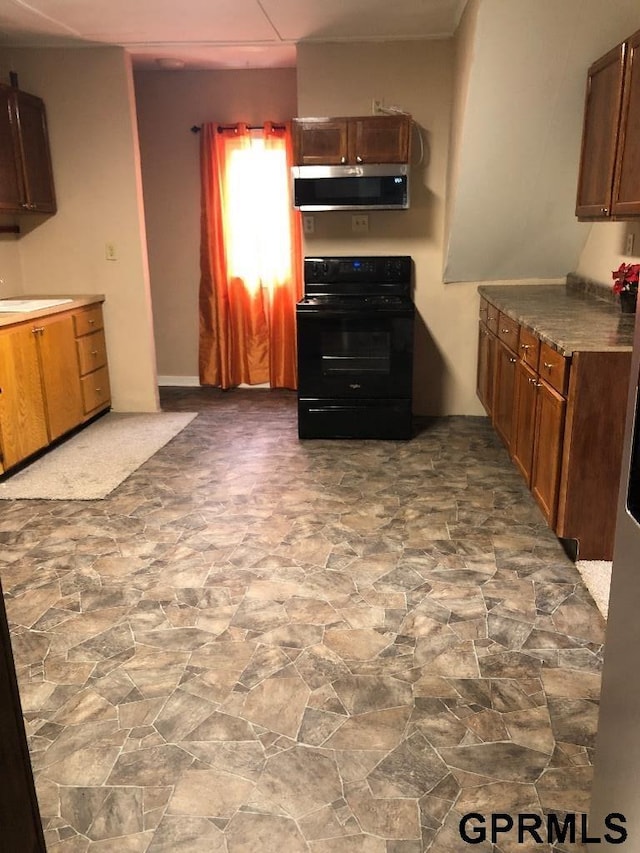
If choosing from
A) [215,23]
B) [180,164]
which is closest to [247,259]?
[180,164]

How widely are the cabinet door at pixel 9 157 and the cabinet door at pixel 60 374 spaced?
2.50 ft

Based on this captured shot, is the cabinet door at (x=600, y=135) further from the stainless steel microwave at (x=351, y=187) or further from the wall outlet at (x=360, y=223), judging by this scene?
the wall outlet at (x=360, y=223)

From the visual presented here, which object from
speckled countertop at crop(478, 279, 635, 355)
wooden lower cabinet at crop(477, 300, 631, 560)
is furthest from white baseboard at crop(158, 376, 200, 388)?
wooden lower cabinet at crop(477, 300, 631, 560)

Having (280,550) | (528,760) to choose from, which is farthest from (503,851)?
(280,550)

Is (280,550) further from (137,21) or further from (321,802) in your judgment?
(137,21)

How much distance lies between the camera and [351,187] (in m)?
4.14

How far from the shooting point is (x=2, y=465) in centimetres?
361

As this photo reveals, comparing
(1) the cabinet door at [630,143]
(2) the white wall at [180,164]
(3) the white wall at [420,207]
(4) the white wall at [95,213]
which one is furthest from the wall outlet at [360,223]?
(1) the cabinet door at [630,143]

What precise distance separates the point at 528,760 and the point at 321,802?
534 millimetres

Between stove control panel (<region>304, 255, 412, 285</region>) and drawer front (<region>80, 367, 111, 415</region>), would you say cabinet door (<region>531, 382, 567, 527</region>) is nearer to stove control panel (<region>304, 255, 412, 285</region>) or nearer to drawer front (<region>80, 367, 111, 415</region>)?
stove control panel (<region>304, 255, 412, 285</region>)

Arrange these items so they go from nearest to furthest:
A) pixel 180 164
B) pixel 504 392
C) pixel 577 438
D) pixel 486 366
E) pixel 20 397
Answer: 1. pixel 577 438
2. pixel 504 392
3. pixel 20 397
4. pixel 486 366
5. pixel 180 164

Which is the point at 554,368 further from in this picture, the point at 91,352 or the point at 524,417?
the point at 91,352

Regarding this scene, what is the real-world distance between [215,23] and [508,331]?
94.9 inches

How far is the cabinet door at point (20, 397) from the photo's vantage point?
11.7ft
